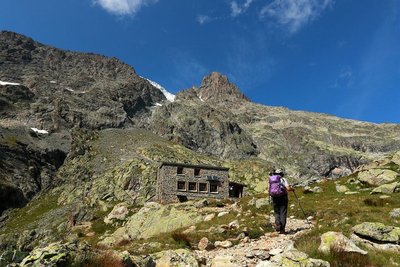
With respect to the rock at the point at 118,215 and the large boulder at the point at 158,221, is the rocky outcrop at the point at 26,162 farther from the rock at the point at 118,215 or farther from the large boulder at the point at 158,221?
the large boulder at the point at 158,221

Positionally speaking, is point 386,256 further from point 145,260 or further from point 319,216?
point 319,216

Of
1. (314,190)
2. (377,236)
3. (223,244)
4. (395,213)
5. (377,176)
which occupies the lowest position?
(223,244)

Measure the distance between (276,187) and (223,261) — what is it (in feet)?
20.3

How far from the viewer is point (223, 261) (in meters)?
14.0

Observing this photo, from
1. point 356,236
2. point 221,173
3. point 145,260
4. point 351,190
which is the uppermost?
point 221,173

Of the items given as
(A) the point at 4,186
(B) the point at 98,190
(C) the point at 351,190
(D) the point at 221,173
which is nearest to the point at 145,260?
(C) the point at 351,190

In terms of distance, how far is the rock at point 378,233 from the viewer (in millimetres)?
14243

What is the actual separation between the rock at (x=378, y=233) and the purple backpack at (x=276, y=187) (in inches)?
171

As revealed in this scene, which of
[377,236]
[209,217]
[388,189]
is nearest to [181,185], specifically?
[209,217]

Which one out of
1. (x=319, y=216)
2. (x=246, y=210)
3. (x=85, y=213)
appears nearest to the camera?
(x=319, y=216)

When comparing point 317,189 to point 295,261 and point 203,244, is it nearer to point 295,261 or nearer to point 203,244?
point 203,244

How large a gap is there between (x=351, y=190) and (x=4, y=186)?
441 feet

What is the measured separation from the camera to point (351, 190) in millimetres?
33594

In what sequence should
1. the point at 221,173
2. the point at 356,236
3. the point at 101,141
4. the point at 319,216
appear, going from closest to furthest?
the point at 356,236 < the point at 319,216 < the point at 221,173 < the point at 101,141
